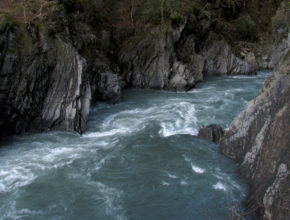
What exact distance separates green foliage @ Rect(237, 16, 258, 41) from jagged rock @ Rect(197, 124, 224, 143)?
27074 millimetres

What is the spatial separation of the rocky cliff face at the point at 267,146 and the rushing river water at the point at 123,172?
64 cm

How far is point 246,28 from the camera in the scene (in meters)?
36.6

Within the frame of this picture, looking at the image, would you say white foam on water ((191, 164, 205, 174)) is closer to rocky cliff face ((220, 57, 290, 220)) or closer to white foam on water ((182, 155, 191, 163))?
white foam on water ((182, 155, 191, 163))

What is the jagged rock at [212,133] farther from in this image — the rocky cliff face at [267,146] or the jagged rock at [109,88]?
the jagged rock at [109,88]

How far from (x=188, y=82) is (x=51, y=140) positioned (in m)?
13.9

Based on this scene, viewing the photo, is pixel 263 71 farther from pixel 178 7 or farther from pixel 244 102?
pixel 244 102

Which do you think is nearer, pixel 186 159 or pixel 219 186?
pixel 219 186

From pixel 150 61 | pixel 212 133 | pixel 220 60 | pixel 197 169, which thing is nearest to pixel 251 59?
pixel 220 60

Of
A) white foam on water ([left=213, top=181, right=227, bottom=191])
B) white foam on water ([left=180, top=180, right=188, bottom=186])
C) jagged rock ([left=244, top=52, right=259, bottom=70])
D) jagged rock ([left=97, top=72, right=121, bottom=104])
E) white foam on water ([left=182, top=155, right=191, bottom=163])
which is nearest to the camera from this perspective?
white foam on water ([left=213, top=181, right=227, bottom=191])

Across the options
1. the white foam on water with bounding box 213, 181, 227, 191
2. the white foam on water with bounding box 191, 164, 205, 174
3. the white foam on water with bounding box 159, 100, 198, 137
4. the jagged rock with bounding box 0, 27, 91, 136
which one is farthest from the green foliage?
the white foam on water with bounding box 213, 181, 227, 191

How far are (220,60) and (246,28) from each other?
27.5 feet

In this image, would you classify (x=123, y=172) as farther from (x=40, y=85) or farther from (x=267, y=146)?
(x=40, y=85)

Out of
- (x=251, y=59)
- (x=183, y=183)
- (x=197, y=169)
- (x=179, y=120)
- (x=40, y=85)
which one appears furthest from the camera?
(x=251, y=59)

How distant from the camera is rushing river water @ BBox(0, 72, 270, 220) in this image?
8.99m
